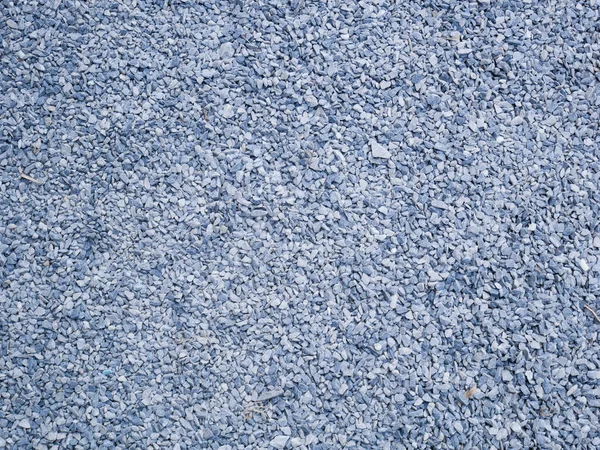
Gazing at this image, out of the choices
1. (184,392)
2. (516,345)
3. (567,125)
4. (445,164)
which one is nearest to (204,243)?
(184,392)

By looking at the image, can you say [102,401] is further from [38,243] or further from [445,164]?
[445,164]

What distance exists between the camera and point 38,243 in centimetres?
216

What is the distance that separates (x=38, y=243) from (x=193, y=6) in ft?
3.07

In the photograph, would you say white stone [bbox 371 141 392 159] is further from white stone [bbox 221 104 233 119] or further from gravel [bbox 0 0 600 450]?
white stone [bbox 221 104 233 119]

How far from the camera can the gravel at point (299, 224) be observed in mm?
2045

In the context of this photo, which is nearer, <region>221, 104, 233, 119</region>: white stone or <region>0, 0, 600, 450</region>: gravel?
<region>0, 0, 600, 450</region>: gravel

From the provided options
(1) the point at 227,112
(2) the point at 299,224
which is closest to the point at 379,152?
(2) the point at 299,224

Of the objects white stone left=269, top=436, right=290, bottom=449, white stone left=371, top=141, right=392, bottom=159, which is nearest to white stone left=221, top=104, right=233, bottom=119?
white stone left=371, top=141, right=392, bottom=159

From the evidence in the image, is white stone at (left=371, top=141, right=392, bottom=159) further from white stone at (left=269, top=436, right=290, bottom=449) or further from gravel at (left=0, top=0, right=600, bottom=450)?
white stone at (left=269, top=436, right=290, bottom=449)

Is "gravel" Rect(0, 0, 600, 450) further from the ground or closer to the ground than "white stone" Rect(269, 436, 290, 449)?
further from the ground

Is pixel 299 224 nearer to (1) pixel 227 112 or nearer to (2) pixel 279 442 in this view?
(1) pixel 227 112

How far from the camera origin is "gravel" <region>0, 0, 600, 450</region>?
2.04m

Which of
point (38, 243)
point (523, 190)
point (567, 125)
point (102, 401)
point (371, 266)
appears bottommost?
point (102, 401)

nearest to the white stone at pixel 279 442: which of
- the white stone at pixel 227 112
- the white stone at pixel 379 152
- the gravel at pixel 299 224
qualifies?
the gravel at pixel 299 224
